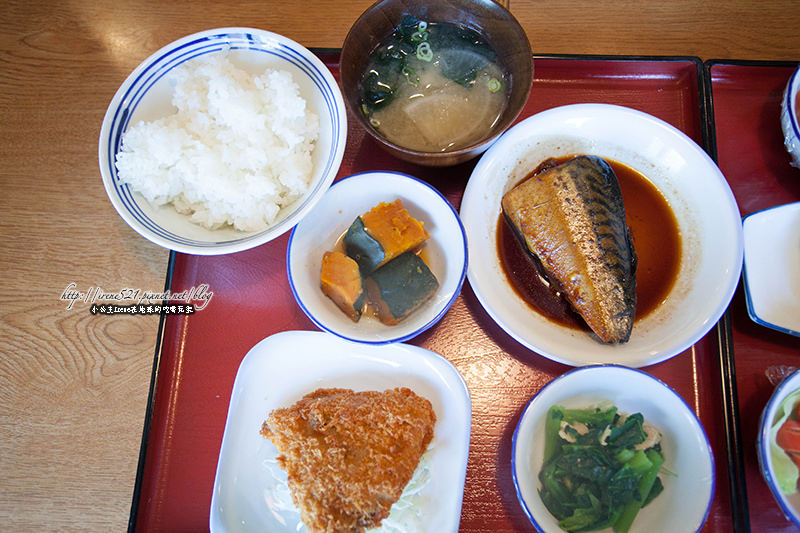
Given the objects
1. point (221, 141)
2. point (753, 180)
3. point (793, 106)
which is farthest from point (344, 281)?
point (793, 106)

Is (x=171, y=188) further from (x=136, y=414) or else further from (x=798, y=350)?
(x=798, y=350)

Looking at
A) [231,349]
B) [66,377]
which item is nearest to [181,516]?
[231,349]

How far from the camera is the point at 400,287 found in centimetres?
196

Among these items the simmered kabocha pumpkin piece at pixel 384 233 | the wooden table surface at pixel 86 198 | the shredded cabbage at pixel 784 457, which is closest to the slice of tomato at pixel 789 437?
the shredded cabbage at pixel 784 457

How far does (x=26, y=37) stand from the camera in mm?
2668

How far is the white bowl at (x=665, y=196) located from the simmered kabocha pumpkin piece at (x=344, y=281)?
18.1 inches

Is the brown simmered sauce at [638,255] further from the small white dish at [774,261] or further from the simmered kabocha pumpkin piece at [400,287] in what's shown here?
the simmered kabocha pumpkin piece at [400,287]

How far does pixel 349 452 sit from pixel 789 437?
1550mm

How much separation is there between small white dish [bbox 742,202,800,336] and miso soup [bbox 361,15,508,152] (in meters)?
1.17

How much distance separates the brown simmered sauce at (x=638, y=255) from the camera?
2.08m

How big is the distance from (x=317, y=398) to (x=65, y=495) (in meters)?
1.10

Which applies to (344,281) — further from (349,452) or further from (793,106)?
(793,106)

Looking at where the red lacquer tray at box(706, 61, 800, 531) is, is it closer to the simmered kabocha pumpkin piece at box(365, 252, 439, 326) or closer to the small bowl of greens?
the small bowl of greens

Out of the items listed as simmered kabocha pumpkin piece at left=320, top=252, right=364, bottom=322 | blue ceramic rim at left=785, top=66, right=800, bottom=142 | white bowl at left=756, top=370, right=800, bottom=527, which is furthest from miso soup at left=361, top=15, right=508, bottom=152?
white bowl at left=756, top=370, right=800, bottom=527
